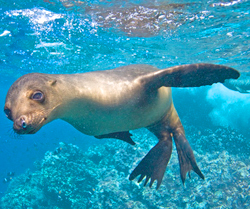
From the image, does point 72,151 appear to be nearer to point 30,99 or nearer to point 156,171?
point 156,171

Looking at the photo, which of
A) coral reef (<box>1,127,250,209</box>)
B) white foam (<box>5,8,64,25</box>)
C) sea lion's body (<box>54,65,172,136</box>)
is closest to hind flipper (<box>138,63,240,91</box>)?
sea lion's body (<box>54,65,172,136</box>)

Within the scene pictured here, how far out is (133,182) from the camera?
351 inches

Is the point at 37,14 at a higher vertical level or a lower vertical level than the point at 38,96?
higher

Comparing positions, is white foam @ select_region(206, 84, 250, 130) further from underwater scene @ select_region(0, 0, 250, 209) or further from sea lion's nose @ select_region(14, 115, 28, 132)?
sea lion's nose @ select_region(14, 115, 28, 132)

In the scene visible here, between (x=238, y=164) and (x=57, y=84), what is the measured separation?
11107 mm

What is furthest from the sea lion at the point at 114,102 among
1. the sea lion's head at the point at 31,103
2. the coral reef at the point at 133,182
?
the coral reef at the point at 133,182

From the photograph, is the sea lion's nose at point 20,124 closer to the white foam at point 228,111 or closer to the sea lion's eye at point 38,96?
the sea lion's eye at point 38,96

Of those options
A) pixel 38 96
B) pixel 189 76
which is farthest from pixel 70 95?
pixel 189 76

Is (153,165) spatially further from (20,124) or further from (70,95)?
(20,124)

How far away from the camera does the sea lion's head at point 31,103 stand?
1632 millimetres

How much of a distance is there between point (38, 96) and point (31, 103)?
9 cm

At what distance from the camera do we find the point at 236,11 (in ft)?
23.8

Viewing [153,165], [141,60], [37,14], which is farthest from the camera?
[141,60]

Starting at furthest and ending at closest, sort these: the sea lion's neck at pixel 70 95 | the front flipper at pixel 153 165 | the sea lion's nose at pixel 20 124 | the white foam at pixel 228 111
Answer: the white foam at pixel 228 111
the front flipper at pixel 153 165
the sea lion's neck at pixel 70 95
the sea lion's nose at pixel 20 124
